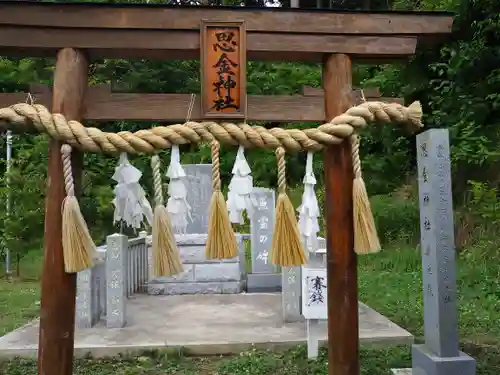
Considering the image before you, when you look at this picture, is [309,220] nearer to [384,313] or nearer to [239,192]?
[239,192]

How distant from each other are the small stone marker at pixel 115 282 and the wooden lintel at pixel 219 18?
3.22 m

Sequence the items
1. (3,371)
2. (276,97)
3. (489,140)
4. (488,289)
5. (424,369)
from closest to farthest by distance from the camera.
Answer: (276,97)
(424,369)
(3,371)
(488,289)
(489,140)

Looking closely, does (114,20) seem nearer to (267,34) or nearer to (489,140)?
(267,34)

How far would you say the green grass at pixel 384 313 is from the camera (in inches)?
174

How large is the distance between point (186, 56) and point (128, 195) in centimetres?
90

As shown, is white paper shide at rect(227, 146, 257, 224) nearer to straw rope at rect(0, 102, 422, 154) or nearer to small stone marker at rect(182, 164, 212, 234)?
straw rope at rect(0, 102, 422, 154)

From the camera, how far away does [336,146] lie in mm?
3045

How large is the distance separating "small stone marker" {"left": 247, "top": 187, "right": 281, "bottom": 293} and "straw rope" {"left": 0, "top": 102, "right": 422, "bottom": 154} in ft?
16.3

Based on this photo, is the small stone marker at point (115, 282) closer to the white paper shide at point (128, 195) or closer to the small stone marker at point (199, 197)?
the small stone marker at point (199, 197)

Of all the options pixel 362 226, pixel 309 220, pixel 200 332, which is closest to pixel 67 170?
pixel 309 220

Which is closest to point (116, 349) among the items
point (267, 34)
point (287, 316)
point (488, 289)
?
point (287, 316)

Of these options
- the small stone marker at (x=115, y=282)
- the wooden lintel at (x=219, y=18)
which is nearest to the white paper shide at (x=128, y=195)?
the wooden lintel at (x=219, y=18)

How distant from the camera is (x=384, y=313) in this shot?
6340mm

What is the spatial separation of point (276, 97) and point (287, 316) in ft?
10.5
